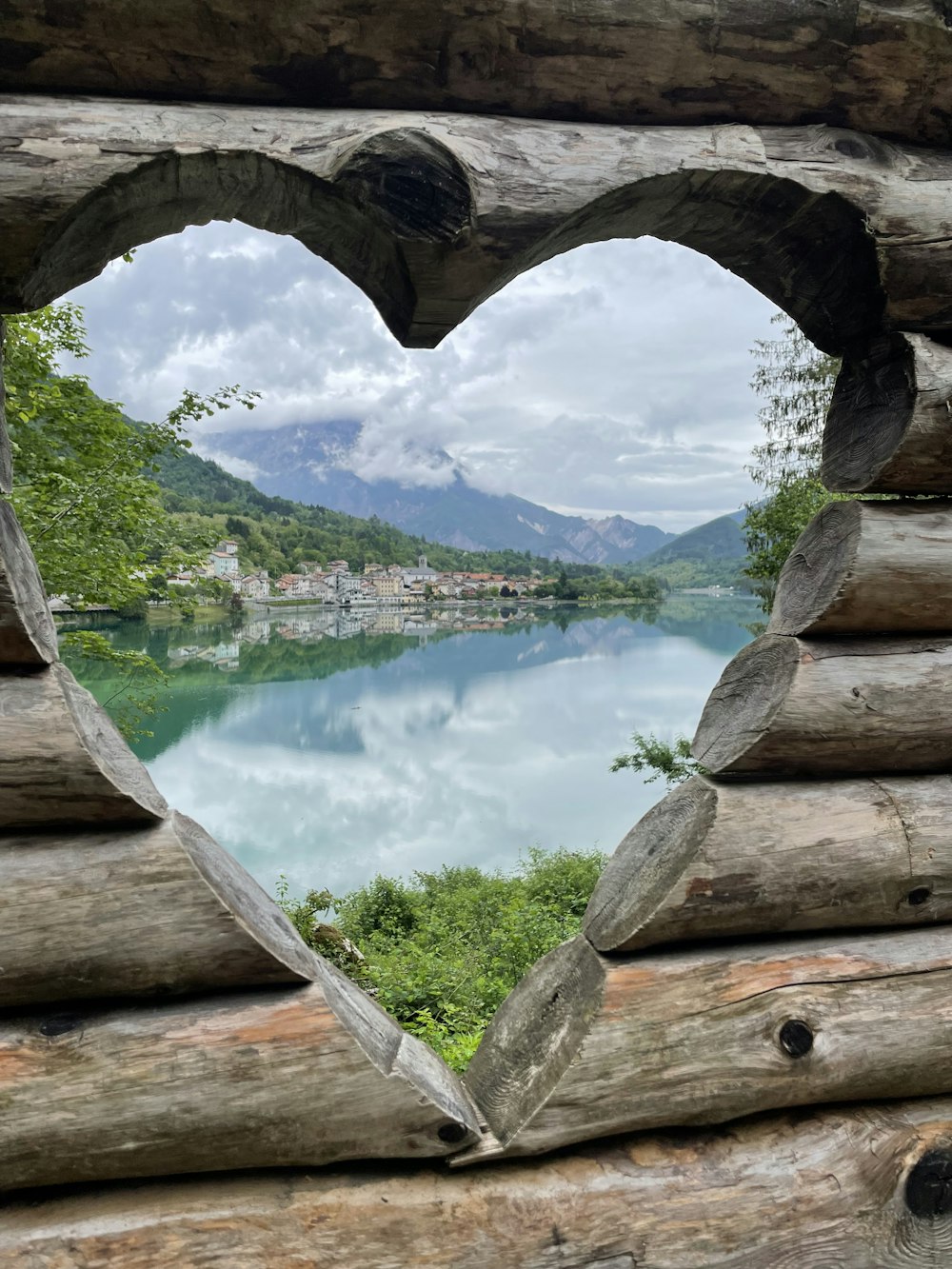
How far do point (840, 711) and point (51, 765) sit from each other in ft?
5.27

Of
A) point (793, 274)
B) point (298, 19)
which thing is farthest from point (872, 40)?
point (298, 19)

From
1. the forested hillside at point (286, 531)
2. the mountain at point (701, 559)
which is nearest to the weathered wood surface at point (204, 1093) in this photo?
the forested hillside at point (286, 531)

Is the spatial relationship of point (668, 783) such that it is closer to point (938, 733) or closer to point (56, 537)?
point (56, 537)

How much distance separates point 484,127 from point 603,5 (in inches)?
13.2

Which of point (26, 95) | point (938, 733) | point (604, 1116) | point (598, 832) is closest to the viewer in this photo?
point (26, 95)

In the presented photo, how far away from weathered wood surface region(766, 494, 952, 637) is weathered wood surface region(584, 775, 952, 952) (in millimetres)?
368

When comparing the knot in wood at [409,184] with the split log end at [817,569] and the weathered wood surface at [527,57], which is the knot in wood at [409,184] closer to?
the weathered wood surface at [527,57]

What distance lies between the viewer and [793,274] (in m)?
1.77

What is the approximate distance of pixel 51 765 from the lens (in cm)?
138

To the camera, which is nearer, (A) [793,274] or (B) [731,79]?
(B) [731,79]

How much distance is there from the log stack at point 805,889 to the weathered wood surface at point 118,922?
2.11 feet

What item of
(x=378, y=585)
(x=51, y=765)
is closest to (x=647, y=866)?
(x=51, y=765)

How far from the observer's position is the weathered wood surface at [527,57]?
1.41 metres

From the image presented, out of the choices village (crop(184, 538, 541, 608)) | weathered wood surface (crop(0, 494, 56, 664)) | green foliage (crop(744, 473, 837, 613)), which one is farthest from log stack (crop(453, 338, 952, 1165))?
village (crop(184, 538, 541, 608))
